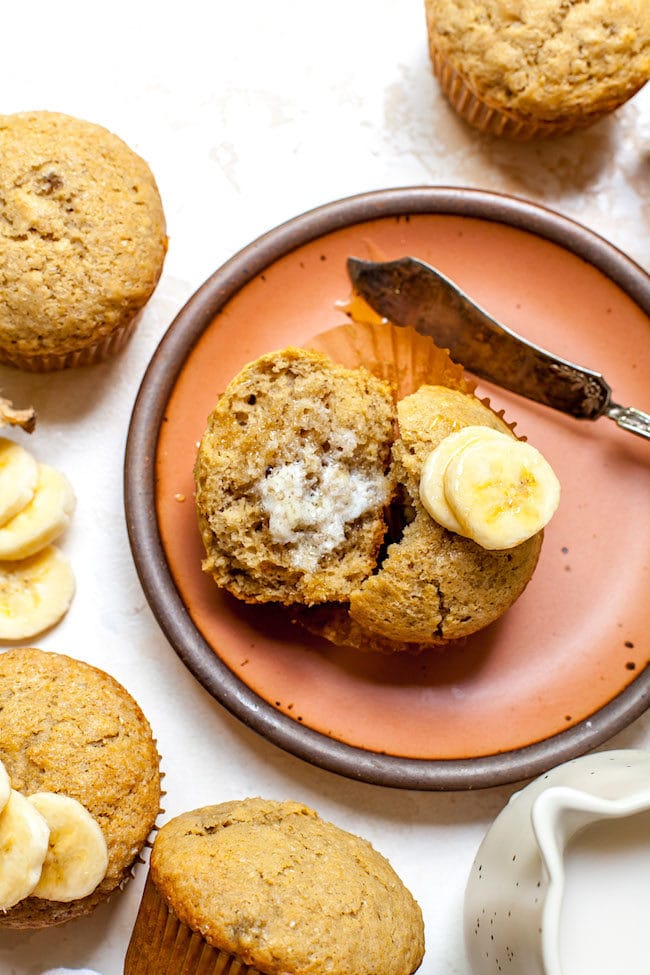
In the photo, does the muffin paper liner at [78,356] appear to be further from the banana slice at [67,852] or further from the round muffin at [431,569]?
the banana slice at [67,852]

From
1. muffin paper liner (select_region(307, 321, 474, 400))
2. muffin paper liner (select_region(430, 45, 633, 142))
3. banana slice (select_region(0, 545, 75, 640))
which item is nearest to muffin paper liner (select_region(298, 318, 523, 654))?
muffin paper liner (select_region(307, 321, 474, 400))

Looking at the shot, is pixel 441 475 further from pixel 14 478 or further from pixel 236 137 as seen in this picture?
pixel 236 137

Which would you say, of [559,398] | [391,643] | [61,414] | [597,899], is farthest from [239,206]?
[597,899]

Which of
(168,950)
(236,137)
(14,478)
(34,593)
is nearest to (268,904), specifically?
(168,950)

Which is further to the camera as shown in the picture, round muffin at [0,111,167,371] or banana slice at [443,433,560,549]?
round muffin at [0,111,167,371]

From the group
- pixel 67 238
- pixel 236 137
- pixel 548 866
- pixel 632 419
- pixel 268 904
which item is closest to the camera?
pixel 548 866

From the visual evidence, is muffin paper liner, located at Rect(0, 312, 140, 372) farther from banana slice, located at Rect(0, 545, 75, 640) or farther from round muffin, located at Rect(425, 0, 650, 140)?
round muffin, located at Rect(425, 0, 650, 140)

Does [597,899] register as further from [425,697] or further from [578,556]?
[578,556]
